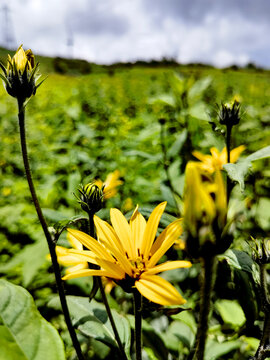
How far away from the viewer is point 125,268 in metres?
0.60

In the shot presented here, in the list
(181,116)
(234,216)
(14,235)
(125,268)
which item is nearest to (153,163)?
(181,116)

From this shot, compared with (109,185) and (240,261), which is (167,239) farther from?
(109,185)

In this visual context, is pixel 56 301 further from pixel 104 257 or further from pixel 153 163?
pixel 153 163

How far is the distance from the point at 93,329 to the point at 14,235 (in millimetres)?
1041

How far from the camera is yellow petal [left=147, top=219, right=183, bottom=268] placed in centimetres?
56

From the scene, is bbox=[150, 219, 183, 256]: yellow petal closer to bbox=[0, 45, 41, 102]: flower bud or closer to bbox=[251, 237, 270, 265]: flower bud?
bbox=[251, 237, 270, 265]: flower bud

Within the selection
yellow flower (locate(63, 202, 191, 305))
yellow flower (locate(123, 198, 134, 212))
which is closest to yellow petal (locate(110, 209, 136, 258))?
yellow flower (locate(63, 202, 191, 305))

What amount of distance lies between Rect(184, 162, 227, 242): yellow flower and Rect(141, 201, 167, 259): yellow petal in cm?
24

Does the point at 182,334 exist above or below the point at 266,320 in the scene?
below

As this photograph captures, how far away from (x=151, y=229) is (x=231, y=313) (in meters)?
0.74

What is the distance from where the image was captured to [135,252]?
67 centimetres

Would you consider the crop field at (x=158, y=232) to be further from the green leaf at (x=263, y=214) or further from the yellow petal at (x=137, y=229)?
the yellow petal at (x=137, y=229)

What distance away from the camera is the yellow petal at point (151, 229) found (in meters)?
0.61

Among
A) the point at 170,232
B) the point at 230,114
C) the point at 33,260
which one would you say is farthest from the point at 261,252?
the point at 33,260
